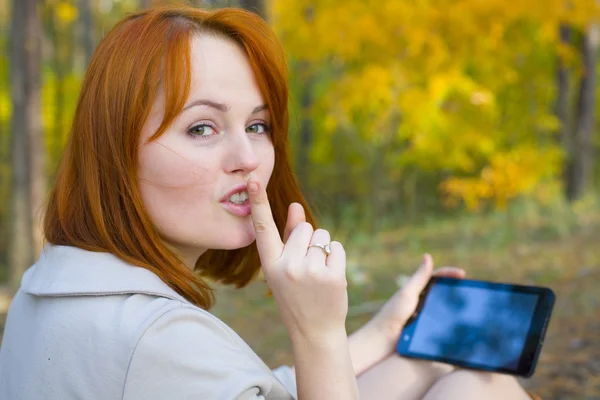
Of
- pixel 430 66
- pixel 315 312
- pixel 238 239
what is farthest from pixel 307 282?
pixel 430 66

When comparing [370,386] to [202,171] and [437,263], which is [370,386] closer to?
[202,171]

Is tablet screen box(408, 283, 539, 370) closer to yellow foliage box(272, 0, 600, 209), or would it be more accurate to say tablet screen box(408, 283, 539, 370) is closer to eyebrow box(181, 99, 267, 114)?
eyebrow box(181, 99, 267, 114)

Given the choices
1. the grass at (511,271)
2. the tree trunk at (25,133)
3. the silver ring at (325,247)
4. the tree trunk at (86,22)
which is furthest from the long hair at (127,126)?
the tree trunk at (86,22)

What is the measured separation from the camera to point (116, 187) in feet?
4.45

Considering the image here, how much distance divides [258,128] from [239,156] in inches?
7.4

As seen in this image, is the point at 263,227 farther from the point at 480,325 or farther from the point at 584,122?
the point at 584,122

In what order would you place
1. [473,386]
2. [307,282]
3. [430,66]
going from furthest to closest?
[430,66]
[473,386]
[307,282]

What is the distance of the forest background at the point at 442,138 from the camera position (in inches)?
184

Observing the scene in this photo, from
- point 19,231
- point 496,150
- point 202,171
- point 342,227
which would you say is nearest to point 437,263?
point 342,227

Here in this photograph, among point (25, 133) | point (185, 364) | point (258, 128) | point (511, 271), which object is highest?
point (258, 128)

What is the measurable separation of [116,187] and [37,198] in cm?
651

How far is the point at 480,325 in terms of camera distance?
6.05ft

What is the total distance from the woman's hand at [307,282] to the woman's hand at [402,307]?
30.2 inches

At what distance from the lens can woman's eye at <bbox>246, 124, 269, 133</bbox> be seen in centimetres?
152
